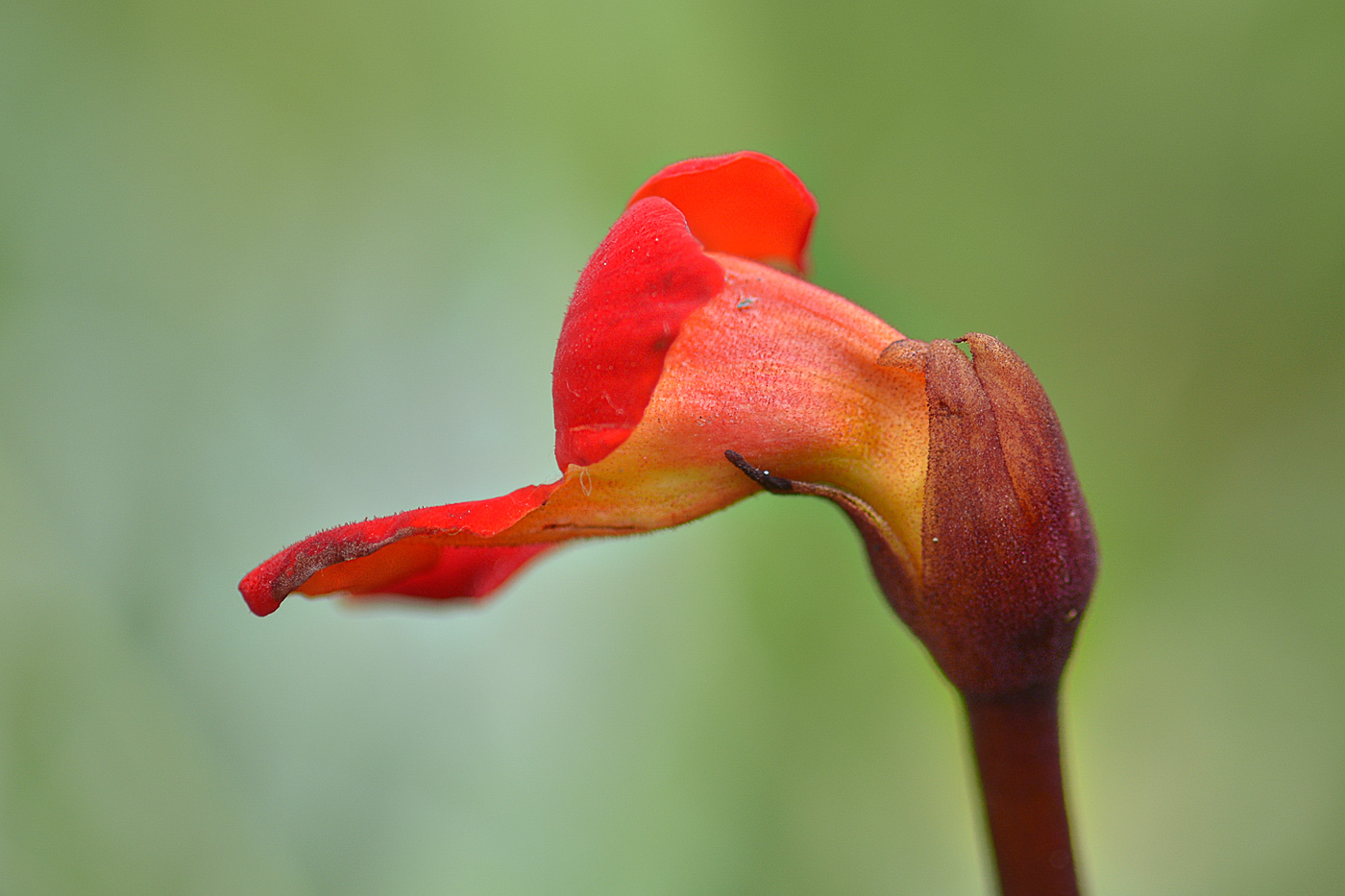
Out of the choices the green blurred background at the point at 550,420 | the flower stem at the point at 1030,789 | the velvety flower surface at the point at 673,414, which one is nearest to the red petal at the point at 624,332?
the velvety flower surface at the point at 673,414

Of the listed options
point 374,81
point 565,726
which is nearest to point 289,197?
point 374,81

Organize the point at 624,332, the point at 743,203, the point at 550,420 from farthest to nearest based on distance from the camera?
the point at 550,420, the point at 743,203, the point at 624,332

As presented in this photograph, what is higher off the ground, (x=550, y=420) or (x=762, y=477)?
(x=550, y=420)

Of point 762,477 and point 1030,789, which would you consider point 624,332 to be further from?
point 1030,789

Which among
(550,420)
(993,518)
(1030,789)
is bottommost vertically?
(1030,789)

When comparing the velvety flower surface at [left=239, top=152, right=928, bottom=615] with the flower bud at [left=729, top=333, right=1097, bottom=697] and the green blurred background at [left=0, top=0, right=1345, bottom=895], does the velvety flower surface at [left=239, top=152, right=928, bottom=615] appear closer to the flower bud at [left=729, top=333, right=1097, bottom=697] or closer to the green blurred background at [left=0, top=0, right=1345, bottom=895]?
the flower bud at [left=729, top=333, right=1097, bottom=697]

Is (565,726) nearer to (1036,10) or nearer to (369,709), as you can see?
(369,709)

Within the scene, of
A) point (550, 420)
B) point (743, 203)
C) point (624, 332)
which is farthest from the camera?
point (550, 420)

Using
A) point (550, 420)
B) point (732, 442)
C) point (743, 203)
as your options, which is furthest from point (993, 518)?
point (550, 420)
